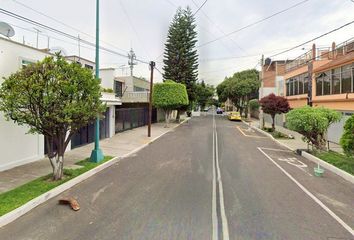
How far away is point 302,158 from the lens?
567 inches

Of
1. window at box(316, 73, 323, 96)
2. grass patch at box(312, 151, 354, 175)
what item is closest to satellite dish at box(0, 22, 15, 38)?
grass patch at box(312, 151, 354, 175)

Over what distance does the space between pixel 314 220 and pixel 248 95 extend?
48.0 metres

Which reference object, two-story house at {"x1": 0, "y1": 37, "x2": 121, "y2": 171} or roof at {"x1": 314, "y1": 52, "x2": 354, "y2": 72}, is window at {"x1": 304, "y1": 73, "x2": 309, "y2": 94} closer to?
roof at {"x1": 314, "y1": 52, "x2": 354, "y2": 72}

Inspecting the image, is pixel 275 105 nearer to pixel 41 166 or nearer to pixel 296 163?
pixel 296 163

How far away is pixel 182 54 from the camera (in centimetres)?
3981

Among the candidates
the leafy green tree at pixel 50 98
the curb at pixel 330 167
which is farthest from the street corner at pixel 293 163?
the leafy green tree at pixel 50 98

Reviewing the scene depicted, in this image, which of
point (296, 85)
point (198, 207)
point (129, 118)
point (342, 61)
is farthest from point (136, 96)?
point (198, 207)

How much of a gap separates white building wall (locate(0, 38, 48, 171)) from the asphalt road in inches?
141

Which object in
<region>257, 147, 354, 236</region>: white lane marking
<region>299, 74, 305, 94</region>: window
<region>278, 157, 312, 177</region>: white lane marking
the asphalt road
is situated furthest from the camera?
<region>299, 74, 305, 94</region>: window

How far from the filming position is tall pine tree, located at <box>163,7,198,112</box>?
1570 inches

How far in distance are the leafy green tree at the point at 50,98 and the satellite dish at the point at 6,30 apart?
4695 mm

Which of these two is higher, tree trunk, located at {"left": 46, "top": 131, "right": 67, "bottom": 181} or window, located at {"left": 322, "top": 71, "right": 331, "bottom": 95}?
window, located at {"left": 322, "top": 71, "right": 331, "bottom": 95}

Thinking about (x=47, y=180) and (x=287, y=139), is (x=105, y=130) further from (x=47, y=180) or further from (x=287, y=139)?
(x=287, y=139)

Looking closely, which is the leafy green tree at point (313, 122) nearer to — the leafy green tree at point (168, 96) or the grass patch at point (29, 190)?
the grass patch at point (29, 190)
